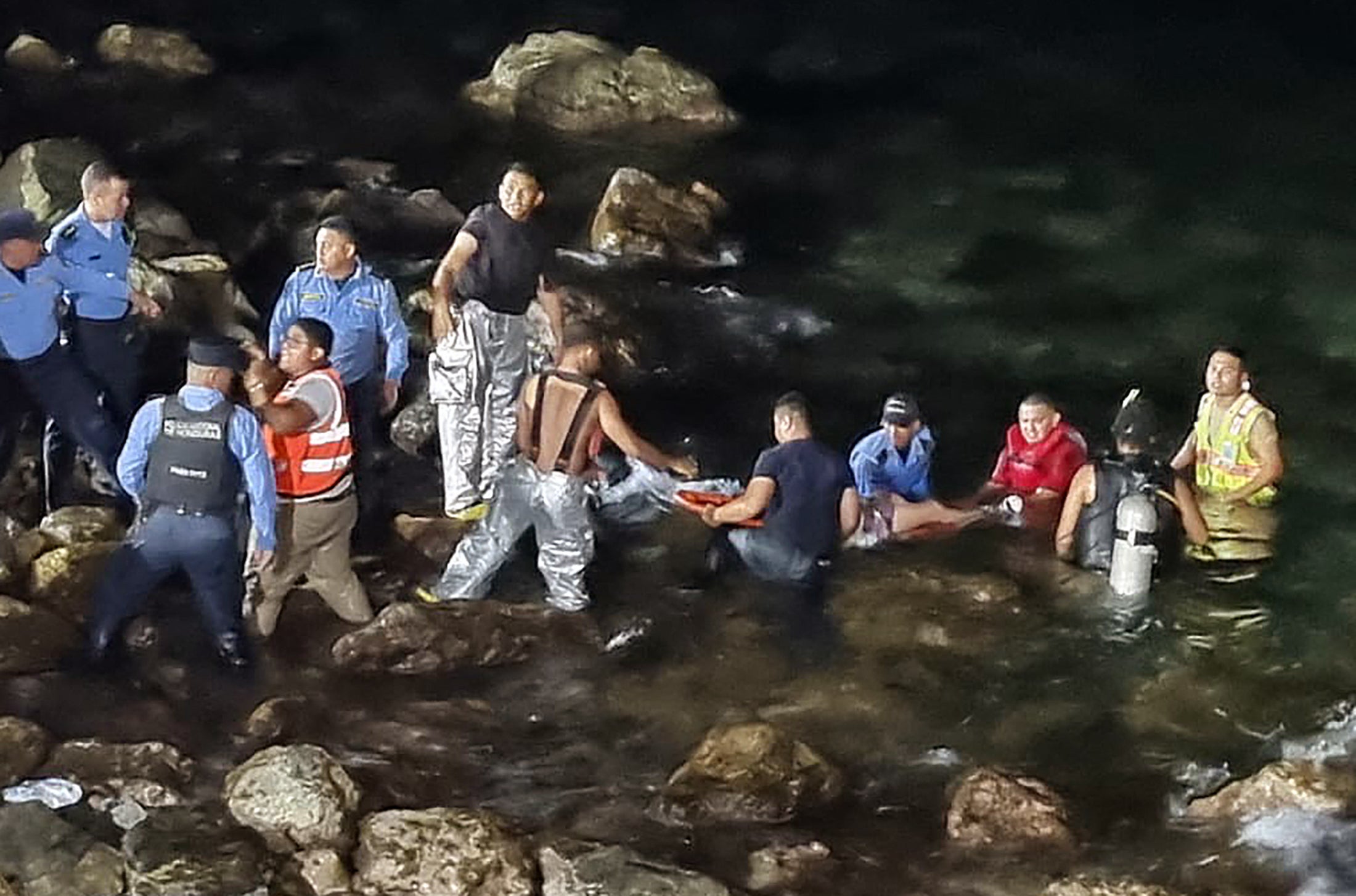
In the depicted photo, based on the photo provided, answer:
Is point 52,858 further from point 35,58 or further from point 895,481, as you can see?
point 35,58

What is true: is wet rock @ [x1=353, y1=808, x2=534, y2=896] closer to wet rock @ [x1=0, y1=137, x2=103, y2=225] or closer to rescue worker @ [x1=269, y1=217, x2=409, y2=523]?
rescue worker @ [x1=269, y1=217, x2=409, y2=523]

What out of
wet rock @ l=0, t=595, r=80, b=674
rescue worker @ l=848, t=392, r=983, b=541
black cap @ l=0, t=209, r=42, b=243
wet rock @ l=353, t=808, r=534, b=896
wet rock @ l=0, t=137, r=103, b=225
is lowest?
wet rock @ l=0, t=137, r=103, b=225

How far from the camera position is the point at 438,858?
27.7 feet

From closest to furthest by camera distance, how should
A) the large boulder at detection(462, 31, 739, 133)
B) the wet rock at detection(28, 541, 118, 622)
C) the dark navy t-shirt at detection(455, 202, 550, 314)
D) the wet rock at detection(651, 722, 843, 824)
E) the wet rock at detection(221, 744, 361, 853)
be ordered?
the wet rock at detection(221, 744, 361, 853) < the wet rock at detection(651, 722, 843, 824) < the wet rock at detection(28, 541, 118, 622) < the dark navy t-shirt at detection(455, 202, 550, 314) < the large boulder at detection(462, 31, 739, 133)

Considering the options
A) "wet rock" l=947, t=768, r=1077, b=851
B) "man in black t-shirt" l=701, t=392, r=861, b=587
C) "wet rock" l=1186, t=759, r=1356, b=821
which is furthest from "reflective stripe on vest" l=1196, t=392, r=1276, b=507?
"wet rock" l=947, t=768, r=1077, b=851

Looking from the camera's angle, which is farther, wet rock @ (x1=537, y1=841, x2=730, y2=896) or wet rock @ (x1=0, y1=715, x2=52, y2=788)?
wet rock @ (x1=0, y1=715, x2=52, y2=788)

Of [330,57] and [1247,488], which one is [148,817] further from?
[330,57]

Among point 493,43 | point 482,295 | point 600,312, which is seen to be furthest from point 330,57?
point 482,295

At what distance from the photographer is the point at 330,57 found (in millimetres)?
24219

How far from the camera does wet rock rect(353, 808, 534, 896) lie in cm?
838

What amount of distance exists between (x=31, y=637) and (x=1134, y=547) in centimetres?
615

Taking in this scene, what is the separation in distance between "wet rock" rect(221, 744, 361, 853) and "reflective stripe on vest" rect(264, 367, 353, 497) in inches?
55.9

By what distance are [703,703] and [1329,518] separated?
481cm

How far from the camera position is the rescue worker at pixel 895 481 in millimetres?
11680
